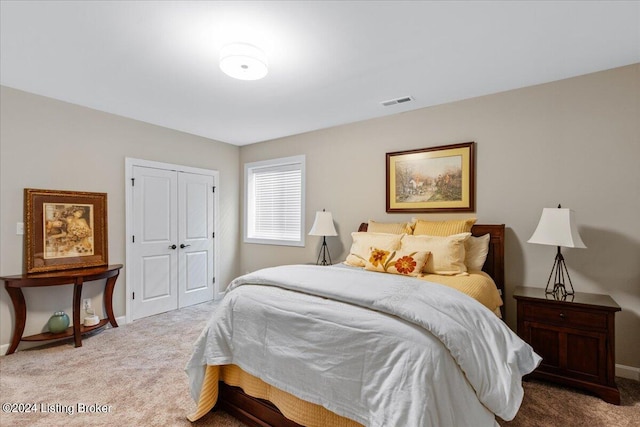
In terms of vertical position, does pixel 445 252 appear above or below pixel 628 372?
above

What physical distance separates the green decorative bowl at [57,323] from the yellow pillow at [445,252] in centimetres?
355

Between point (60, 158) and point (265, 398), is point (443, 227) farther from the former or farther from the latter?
A: point (60, 158)

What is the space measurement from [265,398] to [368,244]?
1.75m

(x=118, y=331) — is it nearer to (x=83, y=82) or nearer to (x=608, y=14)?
(x=83, y=82)

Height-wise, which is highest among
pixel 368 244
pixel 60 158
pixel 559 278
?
pixel 60 158

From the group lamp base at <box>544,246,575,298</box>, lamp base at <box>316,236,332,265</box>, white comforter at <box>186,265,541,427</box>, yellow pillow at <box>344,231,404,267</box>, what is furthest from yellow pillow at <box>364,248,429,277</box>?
lamp base at <box>316,236,332,265</box>

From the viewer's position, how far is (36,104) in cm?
318

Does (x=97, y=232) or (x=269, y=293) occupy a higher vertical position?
(x=97, y=232)

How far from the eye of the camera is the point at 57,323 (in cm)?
317

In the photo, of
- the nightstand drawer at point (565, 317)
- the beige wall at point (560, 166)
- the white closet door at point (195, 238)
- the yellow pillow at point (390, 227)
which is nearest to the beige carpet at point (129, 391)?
the nightstand drawer at point (565, 317)

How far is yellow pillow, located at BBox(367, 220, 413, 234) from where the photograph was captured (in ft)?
11.0

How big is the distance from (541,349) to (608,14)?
7.67ft

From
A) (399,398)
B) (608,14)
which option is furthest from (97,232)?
(608,14)

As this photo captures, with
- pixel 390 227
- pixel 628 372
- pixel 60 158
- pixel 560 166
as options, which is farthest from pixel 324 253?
pixel 60 158
